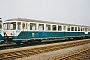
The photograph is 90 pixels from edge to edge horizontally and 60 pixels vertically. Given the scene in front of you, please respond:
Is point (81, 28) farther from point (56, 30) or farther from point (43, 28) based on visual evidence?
point (43, 28)

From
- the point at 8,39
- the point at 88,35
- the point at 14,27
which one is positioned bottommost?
the point at 88,35

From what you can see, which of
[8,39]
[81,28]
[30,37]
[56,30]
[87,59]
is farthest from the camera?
[81,28]

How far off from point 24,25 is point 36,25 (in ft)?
6.05

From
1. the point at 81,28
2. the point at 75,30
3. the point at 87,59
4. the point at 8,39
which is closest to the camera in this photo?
the point at 87,59

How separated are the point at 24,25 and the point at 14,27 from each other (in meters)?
1.13

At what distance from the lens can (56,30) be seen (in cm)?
2245

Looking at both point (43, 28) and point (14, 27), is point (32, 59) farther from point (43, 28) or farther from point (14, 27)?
point (43, 28)

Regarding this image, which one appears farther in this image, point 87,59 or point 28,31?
point 28,31

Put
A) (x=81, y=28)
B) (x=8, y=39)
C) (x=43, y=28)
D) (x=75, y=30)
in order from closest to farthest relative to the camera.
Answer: (x=8, y=39), (x=43, y=28), (x=75, y=30), (x=81, y=28)

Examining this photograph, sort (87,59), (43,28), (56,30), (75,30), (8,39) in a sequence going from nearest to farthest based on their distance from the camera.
A: 1. (87,59)
2. (8,39)
3. (43,28)
4. (56,30)
5. (75,30)

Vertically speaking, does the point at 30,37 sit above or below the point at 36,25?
below

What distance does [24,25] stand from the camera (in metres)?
17.2

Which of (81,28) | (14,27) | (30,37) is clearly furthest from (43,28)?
(81,28)

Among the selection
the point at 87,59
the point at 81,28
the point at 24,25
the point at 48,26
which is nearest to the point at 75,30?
the point at 81,28
